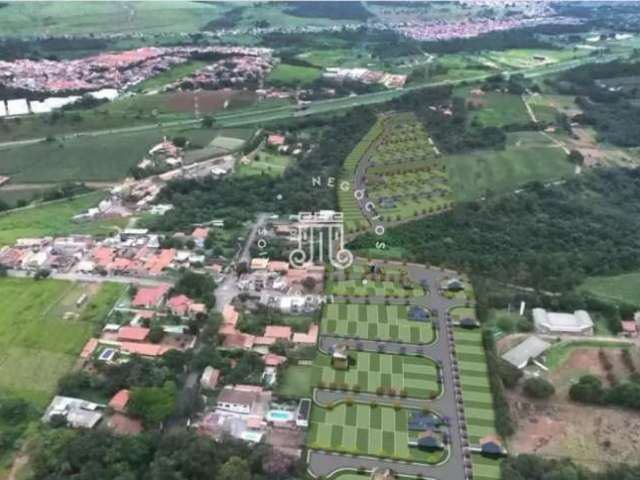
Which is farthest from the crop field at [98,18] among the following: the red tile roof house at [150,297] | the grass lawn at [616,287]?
the grass lawn at [616,287]

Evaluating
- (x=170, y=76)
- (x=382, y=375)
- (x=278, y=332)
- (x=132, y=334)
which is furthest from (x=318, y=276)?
(x=170, y=76)

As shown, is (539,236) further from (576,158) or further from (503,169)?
(576,158)

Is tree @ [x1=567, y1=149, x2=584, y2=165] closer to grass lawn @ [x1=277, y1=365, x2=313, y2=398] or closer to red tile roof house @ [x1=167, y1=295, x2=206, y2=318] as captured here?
grass lawn @ [x1=277, y1=365, x2=313, y2=398]

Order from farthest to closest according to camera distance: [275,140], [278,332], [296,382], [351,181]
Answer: [275,140]
[351,181]
[278,332]
[296,382]

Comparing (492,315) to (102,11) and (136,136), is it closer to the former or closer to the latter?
(136,136)

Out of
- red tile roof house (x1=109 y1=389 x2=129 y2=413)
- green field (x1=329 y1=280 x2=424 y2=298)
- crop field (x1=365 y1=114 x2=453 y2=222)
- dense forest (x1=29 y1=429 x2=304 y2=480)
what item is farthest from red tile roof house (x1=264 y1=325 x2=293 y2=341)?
crop field (x1=365 y1=114 x2=453 y2=222)
